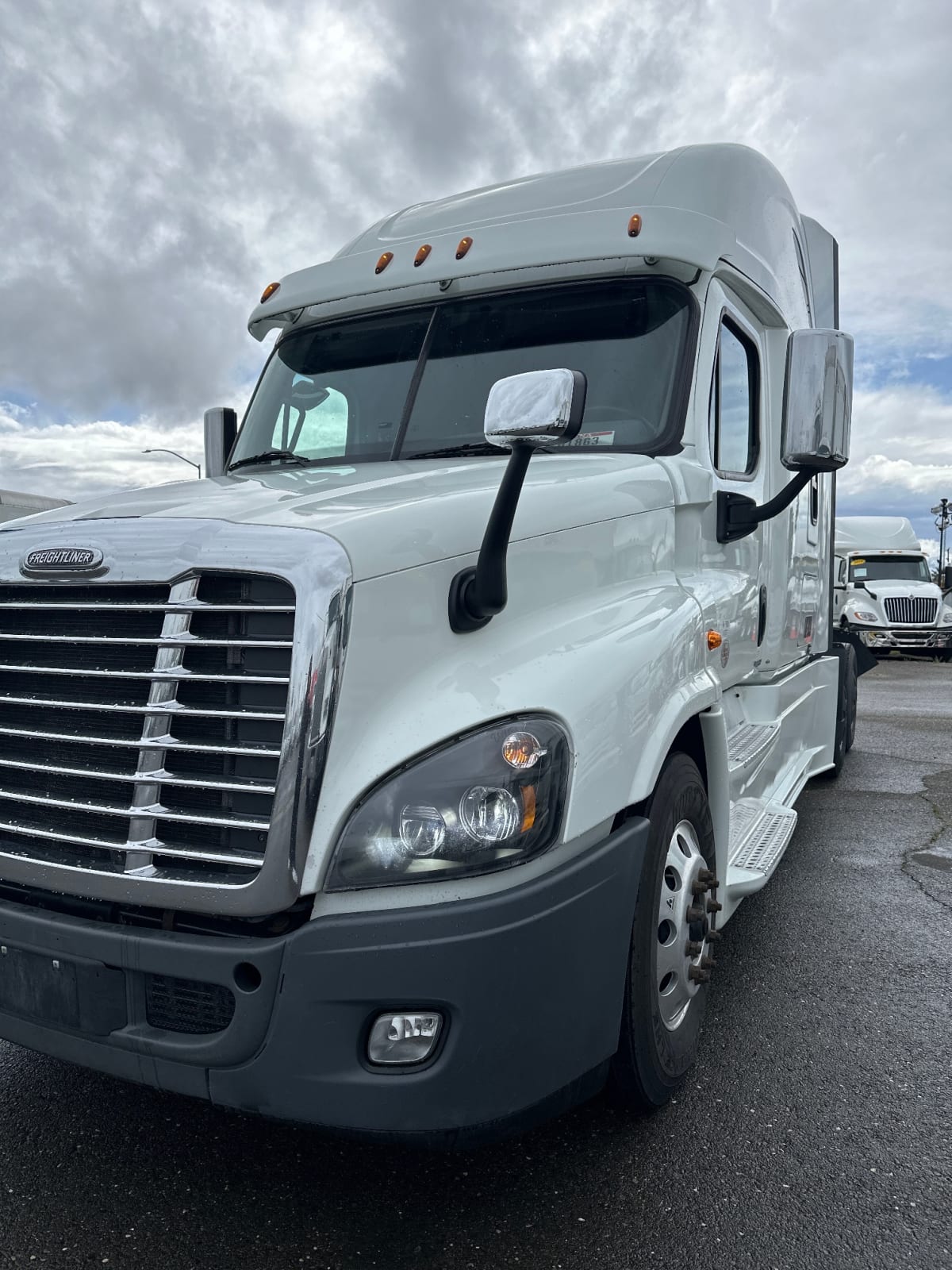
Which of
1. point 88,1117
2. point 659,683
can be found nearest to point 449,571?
point 659,683

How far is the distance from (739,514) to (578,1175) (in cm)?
229

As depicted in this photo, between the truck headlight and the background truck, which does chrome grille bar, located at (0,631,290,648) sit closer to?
the truck headlight

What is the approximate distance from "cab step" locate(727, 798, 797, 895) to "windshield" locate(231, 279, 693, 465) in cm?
150

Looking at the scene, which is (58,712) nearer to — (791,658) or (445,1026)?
(445,1026)

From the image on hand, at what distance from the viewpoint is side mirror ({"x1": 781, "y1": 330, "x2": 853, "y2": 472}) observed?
3527 millimetres

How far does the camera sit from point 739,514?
12.5 ft

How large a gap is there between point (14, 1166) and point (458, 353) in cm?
286

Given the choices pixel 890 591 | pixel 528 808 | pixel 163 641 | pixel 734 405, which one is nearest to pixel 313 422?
pixel 734 405

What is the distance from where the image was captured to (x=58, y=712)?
250cm

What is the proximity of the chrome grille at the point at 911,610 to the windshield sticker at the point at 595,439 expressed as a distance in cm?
2023

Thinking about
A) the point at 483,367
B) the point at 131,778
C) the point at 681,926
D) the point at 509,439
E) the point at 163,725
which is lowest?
the point at 681,926

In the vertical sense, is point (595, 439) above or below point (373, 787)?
above

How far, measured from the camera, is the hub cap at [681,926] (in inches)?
114

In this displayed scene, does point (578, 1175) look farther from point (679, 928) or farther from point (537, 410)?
point (537, 410)
